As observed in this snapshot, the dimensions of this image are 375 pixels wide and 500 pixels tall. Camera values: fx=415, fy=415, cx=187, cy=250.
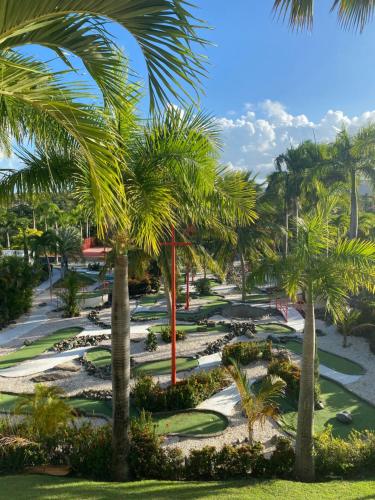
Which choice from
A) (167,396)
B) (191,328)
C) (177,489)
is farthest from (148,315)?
(177,489)

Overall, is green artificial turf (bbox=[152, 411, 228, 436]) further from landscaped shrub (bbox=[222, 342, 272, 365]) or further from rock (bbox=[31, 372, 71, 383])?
rock (bbox=[31, 372, 71, 383])

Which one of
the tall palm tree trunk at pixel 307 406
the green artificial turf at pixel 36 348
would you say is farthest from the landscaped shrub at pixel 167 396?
the green artificial turf at pixel 36 348

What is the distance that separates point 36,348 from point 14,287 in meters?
5.49

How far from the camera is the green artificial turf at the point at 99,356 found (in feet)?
47.1

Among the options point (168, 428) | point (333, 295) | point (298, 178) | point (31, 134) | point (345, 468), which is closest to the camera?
point (31, 134)

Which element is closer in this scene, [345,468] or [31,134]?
[31,134]

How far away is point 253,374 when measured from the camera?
12.7m

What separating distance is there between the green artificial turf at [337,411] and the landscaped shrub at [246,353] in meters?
2.22

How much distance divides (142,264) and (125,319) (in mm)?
8753

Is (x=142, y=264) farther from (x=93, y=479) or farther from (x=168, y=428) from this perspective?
(x=93, y=479)

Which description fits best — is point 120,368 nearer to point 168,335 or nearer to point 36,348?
point 168,335

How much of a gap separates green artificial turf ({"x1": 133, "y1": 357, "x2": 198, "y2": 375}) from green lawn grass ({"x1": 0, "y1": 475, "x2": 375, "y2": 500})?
6.43m

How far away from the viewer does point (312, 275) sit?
6.85 metres

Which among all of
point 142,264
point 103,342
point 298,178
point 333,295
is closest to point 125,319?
point 333,295
